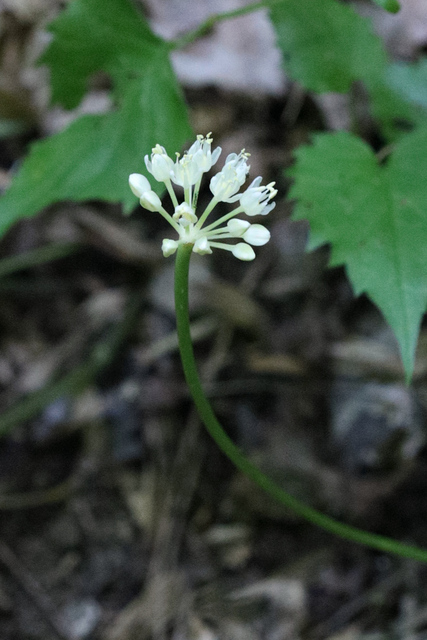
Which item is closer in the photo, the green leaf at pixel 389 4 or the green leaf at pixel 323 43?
the green leaf at pixel 389 4

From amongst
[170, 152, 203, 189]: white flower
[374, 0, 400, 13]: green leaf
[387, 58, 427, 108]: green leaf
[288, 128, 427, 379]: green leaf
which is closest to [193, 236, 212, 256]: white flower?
[170, 152, 203, 189]: white flower

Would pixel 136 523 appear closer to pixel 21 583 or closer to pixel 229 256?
pixel 21 583

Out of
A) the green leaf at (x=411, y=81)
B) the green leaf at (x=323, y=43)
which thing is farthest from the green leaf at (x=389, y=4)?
the green leaf at (x=411, y=81)

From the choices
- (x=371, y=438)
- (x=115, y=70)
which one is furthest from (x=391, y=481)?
(x=115, y=70)

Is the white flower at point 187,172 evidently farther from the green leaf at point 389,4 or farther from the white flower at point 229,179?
the green leaf at point 389,4

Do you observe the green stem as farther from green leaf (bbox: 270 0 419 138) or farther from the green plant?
green leaf (bbox: 270 0 419 138)

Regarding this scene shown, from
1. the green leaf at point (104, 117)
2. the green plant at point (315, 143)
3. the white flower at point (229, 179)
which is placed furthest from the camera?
the green leaf at point (104, 117)
